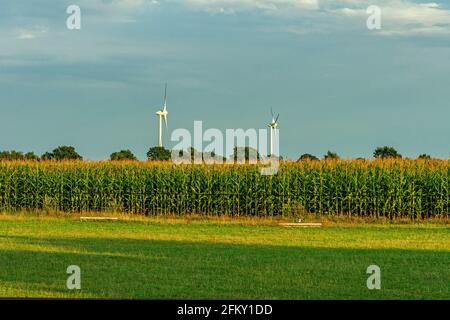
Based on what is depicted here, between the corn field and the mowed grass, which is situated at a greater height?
the corn field

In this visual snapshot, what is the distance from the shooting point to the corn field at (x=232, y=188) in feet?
138

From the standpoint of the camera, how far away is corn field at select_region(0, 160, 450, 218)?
42094mm

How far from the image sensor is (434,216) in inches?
1647

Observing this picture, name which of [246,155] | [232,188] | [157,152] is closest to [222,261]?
[232,188]

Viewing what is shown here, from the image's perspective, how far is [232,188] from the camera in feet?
142

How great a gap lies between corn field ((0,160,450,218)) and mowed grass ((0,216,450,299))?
5217 millimetres

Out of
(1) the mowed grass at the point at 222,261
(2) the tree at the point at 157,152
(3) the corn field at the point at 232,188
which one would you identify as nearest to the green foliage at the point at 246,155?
(3) the corn field at the point at 232,188

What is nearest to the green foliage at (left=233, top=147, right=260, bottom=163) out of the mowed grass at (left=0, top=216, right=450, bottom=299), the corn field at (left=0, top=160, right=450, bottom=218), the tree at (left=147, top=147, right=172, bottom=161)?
the corn field at (left=0, top=160, right=450, bottom=218)

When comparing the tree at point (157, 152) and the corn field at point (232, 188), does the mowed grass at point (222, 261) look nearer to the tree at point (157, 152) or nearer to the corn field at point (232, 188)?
the corn field at point (232, 188)

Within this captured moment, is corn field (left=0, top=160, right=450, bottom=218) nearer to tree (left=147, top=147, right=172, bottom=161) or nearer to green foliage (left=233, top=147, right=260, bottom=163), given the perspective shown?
green foliage (left=233, top=147, right=260, bottom=163)

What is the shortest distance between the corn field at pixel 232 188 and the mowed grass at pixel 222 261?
205 inches
